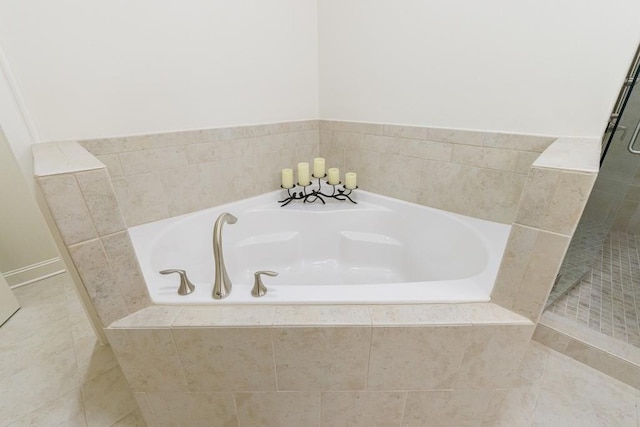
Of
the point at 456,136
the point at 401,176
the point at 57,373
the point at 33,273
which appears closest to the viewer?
the point at 57,373

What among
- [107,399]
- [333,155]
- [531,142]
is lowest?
[107,399]

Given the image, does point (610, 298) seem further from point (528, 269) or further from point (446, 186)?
point (528, 269)

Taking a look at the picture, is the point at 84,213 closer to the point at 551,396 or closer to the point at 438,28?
the point at 438,28

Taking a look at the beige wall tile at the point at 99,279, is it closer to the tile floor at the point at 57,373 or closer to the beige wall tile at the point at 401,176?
the tile floor at the point at 57,373

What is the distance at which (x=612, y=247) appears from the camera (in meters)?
1.98

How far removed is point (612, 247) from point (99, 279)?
2993mm

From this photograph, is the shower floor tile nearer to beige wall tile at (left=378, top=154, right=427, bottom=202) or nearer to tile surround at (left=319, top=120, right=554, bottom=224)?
tile surround at (left=319, top=120, right=554, bottom=224)

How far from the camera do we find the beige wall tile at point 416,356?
2.59 feet

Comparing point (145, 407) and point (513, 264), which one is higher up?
point (513, 264)

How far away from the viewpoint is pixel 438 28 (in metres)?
1.26

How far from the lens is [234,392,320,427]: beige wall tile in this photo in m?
0.90

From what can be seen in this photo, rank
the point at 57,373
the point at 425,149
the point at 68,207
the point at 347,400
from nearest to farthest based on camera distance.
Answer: the point at 68,207 < the point at 347,400 < the point at 57,373 < the point at 425,149

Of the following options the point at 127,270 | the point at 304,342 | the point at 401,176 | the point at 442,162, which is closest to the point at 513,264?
the point at 304,342

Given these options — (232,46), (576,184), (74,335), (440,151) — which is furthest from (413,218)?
(74,335)
